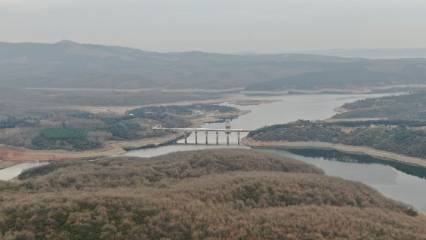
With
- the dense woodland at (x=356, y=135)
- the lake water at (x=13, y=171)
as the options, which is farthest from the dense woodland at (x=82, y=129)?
the dense woodland at (x=356, y=135)

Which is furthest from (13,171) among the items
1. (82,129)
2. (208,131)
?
(208,131)

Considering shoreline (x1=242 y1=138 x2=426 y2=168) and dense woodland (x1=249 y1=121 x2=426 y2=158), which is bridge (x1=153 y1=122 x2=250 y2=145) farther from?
shoreline (x1=242 y1=138 x2=426 y2=168)

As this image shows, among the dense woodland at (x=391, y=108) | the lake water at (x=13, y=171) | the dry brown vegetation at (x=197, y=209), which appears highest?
the dry brown vegetation at (x=197, y=209)

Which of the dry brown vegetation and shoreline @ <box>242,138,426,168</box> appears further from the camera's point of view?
shoreline @ <box>242,138,426,168</box>

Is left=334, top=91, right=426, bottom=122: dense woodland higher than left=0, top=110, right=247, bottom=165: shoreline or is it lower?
higher

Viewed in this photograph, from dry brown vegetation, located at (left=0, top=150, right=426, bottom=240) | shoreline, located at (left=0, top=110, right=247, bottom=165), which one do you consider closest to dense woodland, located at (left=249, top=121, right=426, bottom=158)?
shoreline, located at (left=0, top=110, right=247, bottom=165)

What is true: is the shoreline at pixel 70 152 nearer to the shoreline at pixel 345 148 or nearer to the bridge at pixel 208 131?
the bridge at pixel 208 131
